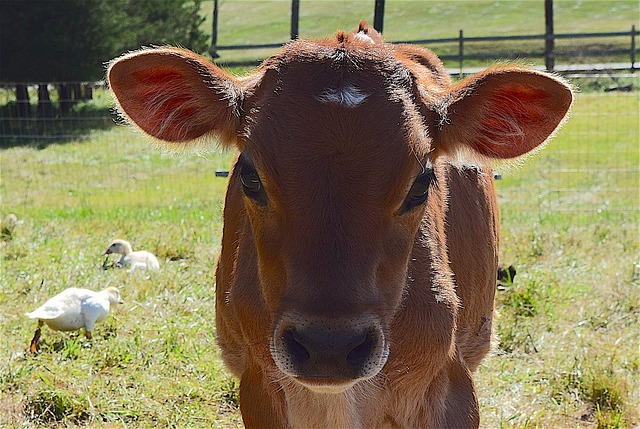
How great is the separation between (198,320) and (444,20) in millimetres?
40850

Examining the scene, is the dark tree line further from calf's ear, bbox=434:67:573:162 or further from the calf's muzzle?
the calf's muzzle

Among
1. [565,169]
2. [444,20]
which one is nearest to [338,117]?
[565,169]

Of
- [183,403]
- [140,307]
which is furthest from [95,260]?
[183,403]

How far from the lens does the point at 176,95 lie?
2.97 meters

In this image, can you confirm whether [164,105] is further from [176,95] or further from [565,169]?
[565,169]

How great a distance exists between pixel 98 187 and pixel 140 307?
22.4 ft

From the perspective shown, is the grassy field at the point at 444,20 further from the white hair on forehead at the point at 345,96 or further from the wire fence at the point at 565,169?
the white hair on forehead at the point at 345,96

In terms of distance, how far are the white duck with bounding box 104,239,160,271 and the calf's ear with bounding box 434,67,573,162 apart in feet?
14.7

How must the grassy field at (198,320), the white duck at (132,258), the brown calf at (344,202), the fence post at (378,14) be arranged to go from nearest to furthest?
the brown calf at (344,202)
the grassy field at (198,320)
the white duck at (132,258)
the fence post at (378,14)

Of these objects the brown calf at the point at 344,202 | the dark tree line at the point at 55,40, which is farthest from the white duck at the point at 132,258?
the dark tree line at the point at 55,40

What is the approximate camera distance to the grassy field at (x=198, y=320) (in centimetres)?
469

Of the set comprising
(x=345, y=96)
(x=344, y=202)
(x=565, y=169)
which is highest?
(x=345, y=96)

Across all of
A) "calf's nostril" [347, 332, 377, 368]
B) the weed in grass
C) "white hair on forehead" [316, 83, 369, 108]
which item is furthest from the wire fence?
"calf's nostril" [347, 332, 377, 368]

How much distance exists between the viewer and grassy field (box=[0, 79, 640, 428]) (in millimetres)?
4688
